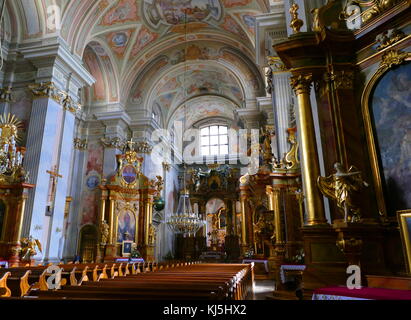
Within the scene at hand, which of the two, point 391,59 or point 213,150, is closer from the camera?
point 391,59

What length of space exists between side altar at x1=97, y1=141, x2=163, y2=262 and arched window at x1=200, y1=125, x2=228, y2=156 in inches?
389

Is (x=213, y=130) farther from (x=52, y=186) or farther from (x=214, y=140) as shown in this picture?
(x=52, y=186)

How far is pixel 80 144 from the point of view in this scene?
15.3 metres

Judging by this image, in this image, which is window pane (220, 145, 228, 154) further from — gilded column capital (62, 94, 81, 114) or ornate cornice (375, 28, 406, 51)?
ornate cornice (375, 28, 406, 51)

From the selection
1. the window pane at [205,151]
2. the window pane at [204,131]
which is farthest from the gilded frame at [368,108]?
the window pane at [204,131]

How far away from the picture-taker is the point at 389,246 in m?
4.34

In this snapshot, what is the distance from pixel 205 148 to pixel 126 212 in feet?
39.1

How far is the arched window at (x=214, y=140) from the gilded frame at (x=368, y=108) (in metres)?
20.0

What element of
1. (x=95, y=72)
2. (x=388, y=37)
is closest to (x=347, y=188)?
(x=388, y=37)

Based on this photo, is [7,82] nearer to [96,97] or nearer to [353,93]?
[96,97]

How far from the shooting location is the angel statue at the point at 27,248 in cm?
839

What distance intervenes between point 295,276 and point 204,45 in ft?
43.1

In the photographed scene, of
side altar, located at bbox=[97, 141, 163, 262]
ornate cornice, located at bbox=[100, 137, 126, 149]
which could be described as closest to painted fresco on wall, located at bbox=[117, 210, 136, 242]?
side altar, located at bbox=[97, 141, 163, 262]

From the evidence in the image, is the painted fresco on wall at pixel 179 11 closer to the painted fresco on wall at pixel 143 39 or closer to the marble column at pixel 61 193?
the painted fresco on wall at pixel 143 39
